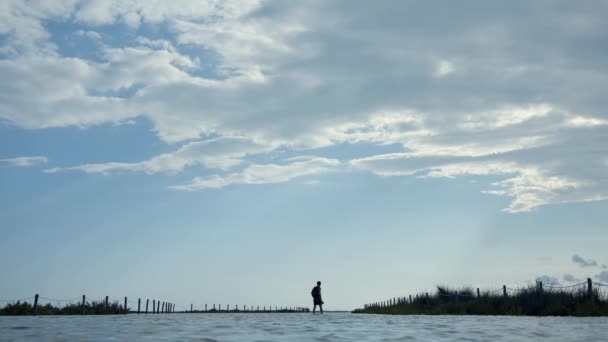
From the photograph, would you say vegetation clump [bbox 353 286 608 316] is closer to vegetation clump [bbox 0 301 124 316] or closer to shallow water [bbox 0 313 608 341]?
shallow water [bbox 0 313 608 341]

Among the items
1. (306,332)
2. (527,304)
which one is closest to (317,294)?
(527,304)

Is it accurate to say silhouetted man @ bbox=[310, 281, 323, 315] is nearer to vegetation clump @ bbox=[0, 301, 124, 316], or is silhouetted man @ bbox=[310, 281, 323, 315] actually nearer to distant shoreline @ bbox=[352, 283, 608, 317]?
distant shoreline @ bbox=[352, 283, 608, 317]

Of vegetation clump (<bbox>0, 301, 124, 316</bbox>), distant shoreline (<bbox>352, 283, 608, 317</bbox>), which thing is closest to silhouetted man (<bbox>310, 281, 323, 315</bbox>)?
distant shoreline (<bbox>352, 283, 608, 317</bbox>)

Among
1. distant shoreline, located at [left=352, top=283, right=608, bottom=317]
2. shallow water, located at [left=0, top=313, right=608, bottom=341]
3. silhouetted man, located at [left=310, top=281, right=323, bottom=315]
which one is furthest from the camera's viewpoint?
silhouetted man, located at [left=310, top=281, right=323, bottom=315]

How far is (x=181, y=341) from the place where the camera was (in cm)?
1090

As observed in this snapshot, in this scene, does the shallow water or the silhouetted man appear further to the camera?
the silhouetted man

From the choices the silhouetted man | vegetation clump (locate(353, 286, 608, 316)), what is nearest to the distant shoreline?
vegetation clump (locate(353, 286, 608, 316))

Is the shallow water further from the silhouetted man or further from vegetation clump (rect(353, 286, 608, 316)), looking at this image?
the silhouetted man

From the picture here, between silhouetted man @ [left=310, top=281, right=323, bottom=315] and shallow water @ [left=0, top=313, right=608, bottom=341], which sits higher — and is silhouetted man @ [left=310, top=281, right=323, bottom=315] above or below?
above

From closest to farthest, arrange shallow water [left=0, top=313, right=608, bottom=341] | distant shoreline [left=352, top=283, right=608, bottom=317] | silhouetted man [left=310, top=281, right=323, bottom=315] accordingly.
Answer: shallow water [left=0, top=313, right=608, bottom=341], distant shoreline [left=352, top=283, right=608, bottom=317], silhouetted man [left=310, top=281, right=323, bottom=315]

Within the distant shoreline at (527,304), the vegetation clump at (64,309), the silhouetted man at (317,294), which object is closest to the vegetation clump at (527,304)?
the distant shoreline at (527,304)

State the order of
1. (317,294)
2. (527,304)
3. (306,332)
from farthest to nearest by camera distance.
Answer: (317,294) → (527,304) → (306,332)

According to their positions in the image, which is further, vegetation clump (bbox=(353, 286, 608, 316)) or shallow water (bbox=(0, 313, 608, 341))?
vegetation clump (bbox=(353, 286, 608, 316))

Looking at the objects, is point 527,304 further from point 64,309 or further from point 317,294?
point 64,309
